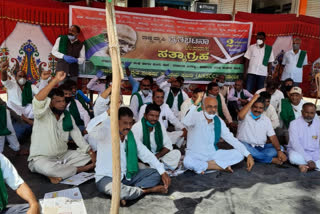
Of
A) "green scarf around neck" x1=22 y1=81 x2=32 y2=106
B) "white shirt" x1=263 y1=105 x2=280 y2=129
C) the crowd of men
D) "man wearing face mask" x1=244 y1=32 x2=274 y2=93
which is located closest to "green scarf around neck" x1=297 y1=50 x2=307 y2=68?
"man wearing face mask" x1=244 y1=32 x2=274 y2=93

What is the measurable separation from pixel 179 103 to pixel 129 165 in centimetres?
285

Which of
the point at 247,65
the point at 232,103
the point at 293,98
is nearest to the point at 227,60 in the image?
the point at 247,65

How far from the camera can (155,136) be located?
3281 mm

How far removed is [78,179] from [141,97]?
2207mm

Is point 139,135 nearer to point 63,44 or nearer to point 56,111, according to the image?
point 56,111

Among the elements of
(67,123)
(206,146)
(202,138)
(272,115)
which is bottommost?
(206,146)

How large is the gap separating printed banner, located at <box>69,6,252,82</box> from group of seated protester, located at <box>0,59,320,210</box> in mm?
1280

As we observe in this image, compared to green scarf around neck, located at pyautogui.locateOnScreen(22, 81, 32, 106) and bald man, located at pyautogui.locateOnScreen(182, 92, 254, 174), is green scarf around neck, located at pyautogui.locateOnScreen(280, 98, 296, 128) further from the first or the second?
green scarf around neck, located at pyautogui.locateOnScreen(22, 81, 32, 106)

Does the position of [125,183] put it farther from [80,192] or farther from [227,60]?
[227,60]

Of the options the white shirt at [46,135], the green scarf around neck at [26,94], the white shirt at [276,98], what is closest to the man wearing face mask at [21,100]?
the green scarf around neck at [26,94]

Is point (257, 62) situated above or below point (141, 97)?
above

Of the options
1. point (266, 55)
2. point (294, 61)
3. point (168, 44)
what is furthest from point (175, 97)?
point (294, 61)

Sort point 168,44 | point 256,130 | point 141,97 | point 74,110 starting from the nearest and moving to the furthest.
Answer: point 256,130, point 74,110, point 141,97, point 168,44

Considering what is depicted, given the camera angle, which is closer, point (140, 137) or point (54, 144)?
point (54, 144)
